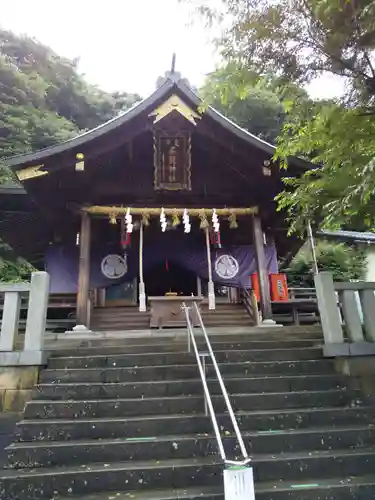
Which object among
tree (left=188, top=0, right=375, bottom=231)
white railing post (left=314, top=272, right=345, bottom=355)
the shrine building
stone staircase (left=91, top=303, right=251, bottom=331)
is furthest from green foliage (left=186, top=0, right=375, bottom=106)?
stone staircase (left=91, top=303, right=251, bottom=331)

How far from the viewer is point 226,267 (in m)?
10.3

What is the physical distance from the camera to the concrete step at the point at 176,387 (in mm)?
4656

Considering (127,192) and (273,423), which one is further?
(127,192)

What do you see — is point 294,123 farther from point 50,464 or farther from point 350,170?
point 50,464

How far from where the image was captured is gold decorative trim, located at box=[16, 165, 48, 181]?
308 inches

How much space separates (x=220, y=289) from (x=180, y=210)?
10.7 feet

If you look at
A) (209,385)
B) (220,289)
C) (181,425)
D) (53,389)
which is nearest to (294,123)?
(209,385)

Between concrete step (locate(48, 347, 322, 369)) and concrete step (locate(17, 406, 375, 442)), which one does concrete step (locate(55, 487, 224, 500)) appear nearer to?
concrete step (locate(17, 406, 375, 442))

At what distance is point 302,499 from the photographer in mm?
3260

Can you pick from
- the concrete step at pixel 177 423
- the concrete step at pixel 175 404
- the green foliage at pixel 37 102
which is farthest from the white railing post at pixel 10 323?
the green foliage at pixel 37 102

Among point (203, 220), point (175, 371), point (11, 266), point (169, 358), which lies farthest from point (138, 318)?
point (11, 266)

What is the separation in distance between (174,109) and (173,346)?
17.6 feet

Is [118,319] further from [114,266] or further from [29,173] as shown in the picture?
[29,173]

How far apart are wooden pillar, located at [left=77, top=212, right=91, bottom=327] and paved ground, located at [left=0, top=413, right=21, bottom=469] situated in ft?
10.1
